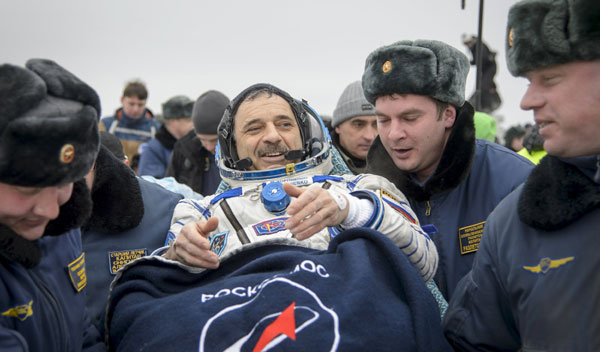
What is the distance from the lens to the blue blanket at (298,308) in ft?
4.97

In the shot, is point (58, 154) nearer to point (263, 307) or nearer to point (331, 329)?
point (263, 307)

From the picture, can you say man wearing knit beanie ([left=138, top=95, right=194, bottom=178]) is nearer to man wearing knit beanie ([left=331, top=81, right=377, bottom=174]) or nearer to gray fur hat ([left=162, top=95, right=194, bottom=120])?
gray fur hat ([left=162, top=95, right=194, bottom=120])

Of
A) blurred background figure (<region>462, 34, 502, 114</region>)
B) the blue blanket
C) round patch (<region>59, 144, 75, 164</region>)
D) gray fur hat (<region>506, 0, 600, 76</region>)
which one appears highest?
gray fur hat (<region>506, 0, 600, 76</region>)

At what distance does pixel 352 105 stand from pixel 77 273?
2850 mm

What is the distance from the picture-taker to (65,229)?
1.64 m

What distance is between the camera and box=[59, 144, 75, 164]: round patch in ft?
4.48

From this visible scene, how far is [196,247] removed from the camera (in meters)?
1.96

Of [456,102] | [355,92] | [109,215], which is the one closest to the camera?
[109,215]

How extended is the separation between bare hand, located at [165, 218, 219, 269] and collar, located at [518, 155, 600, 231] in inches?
41.7

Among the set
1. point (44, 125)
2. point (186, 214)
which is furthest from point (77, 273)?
point (186, 214)

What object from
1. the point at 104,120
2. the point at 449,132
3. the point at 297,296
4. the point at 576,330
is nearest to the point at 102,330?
the point at 297,296

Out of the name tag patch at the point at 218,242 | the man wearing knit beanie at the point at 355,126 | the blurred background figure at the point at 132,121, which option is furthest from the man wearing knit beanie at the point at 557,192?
the blurred background figure at the point at 132,121

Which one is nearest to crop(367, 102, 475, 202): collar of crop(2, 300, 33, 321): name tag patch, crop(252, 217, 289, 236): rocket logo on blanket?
crop(252, 217, 289, 236): rocket logo on blanket

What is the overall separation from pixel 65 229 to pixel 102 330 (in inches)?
23.0
